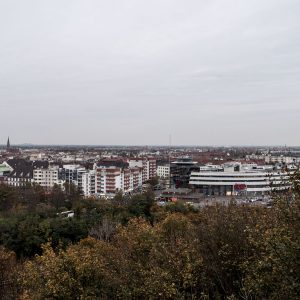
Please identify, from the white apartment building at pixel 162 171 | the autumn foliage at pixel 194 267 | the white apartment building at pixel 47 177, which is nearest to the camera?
the autumn foliage at pixel 194 267

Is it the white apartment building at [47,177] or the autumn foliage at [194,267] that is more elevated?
the autumn foliage at [194,267]

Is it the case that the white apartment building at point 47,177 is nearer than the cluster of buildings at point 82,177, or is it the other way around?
the cluster of buildings at point 82,177

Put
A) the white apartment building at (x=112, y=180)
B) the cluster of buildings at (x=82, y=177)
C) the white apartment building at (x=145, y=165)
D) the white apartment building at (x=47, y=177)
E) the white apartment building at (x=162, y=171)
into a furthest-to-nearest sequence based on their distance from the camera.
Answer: the white apartment building at (x=162, y=171) < the white apartment building at (x=145, y=165) < the white apartment building at (x=47, y=177) < the cluster of buildings at (x=82, y=177) < the white apartment building at (x=112, y=180)

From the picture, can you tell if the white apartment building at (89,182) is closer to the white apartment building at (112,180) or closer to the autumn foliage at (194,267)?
the white apartment building at (112,180)

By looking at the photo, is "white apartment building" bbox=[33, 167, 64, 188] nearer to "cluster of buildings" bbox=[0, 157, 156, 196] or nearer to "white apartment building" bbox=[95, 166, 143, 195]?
"cluster of buildings" bbox=[0, 157, 156, 196]

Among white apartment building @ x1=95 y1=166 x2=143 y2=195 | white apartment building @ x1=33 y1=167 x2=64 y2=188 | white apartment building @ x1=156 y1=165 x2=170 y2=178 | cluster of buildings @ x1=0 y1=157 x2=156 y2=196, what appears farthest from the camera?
white apartment building @ x1=156 y1=165 x2=170 y2=178

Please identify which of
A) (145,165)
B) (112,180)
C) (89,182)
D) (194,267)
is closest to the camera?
(194,267)

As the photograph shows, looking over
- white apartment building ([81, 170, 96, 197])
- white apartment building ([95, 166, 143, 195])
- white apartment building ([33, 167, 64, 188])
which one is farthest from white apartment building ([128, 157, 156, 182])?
white apartment building ([33, 167, 64, 188])

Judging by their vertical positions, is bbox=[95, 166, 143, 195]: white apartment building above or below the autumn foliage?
below

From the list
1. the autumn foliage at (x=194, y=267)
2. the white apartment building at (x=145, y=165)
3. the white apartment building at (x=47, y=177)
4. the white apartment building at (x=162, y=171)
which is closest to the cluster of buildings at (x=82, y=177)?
the white apartment building at (x=47, y=177)

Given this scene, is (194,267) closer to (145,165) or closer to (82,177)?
(82,177)

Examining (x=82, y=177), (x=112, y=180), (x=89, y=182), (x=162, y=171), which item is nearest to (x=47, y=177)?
(x=82, y=177)

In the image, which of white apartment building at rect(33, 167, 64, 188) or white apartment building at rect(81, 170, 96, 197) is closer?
white apartment building at rect(81, 170, 96, 197)
